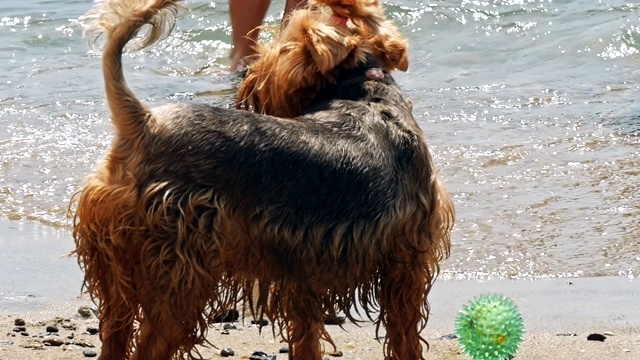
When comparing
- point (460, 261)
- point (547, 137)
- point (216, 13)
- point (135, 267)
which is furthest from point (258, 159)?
point (216, 13)

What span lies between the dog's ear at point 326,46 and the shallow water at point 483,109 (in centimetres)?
185

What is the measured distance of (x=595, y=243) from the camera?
620 cm

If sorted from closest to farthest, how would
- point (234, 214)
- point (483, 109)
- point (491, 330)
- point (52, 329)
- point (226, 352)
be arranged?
point (234, 214) < point (491, 330) < point (226, 352) < point (52, 329) < point (483, 109)

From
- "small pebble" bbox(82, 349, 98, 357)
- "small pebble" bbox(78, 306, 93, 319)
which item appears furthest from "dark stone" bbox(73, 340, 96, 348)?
"small pebble" bbox(78, 306, 93, 319)

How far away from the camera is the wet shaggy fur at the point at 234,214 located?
3.81 meters

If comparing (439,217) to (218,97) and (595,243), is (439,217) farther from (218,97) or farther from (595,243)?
(218,97)

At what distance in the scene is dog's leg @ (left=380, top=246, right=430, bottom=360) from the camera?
4270 millimetres

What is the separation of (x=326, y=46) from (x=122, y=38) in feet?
2.84

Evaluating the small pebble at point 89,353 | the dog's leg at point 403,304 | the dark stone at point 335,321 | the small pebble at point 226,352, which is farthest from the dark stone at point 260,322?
the small pebble at point 89,353

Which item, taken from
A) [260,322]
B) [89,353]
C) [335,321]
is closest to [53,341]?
[89,353]

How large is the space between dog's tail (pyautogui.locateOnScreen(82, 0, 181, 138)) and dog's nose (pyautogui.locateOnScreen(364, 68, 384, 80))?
0.94m

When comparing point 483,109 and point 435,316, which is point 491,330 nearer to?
point 435,316

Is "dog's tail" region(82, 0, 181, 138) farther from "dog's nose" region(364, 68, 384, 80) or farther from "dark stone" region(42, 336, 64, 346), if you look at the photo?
"dark stone" region(42, 336, 64, 346)

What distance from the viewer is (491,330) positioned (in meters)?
4.27
